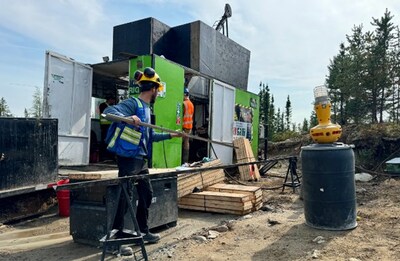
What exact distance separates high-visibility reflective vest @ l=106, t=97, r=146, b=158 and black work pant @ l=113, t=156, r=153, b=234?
13 centimetres

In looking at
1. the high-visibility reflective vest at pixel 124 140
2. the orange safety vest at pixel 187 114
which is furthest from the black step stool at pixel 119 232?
the orange safety vest at pixel 187 114

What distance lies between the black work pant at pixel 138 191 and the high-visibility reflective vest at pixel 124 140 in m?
0.13

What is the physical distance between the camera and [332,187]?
4.91 m

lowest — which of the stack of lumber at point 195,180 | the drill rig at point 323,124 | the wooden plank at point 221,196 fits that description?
the wooden plank at point 221,196

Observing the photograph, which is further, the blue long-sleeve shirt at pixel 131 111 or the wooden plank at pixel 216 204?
the wooden plank at pixel 216 204

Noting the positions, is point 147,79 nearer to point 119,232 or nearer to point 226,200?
point 119,232

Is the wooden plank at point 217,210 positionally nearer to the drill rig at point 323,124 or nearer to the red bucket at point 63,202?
the drill rig at point 323,124

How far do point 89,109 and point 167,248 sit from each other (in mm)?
5195

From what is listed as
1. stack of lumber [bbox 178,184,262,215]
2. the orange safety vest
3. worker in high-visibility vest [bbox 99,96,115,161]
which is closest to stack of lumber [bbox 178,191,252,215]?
stack of lumber [bbox 178,184,262,215]

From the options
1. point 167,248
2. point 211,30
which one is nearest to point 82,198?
point 167,248

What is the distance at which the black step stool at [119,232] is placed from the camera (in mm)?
3535

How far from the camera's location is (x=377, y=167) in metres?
13.6

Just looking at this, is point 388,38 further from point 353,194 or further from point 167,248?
point 167,248

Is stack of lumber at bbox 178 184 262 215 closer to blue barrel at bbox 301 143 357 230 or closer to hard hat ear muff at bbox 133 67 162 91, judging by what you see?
blue barrel at bbox 301 143 357 230
